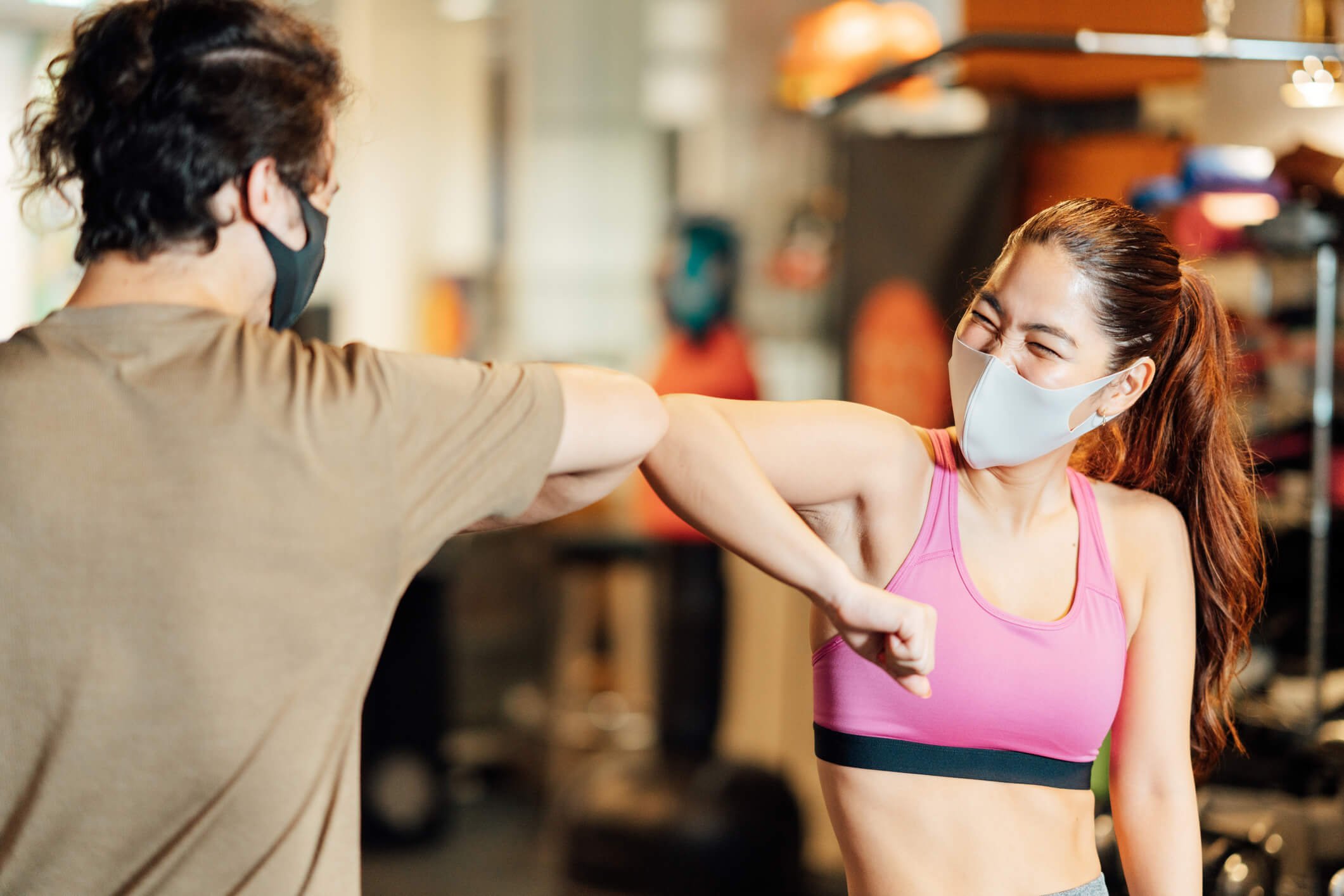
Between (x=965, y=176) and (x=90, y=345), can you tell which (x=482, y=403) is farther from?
(x=965, y=176)

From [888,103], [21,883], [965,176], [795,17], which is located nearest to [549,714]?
[965,176]

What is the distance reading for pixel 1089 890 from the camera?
1501mm

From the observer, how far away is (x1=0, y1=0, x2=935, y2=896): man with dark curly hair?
0.98 metres

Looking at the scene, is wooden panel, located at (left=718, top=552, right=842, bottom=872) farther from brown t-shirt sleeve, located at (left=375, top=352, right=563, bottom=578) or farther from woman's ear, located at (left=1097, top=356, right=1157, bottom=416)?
brown t-shirt sleeve, located at (left=375, top=352, right=563, bottom=578)

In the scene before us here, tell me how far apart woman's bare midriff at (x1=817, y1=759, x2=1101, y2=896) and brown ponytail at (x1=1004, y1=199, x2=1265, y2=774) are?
0.36 meters

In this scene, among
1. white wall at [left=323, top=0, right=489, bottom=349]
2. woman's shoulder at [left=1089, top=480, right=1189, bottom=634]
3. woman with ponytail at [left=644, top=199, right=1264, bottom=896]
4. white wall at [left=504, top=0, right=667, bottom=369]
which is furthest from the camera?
white wall at [left=504, top=0, right=667, bottom=369]

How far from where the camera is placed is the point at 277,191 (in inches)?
42.6

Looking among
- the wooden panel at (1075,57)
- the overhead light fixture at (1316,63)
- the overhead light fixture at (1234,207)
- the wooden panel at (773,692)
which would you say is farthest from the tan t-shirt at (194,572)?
the overhead light fixture at (1234,207)

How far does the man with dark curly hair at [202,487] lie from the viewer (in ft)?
3.23

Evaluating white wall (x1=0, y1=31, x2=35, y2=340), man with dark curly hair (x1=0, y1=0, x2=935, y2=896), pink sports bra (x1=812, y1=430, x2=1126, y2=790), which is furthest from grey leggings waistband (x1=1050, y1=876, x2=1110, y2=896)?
white wall (x1=0, y1=31, x2=35, y2=340)

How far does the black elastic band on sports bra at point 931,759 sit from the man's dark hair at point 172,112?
88cm

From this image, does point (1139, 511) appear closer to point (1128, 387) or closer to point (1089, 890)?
point (1128, 387)

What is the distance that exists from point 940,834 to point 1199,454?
62 cm

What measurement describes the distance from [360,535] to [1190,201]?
3.70 metres
